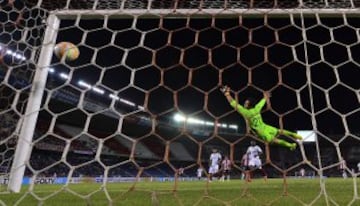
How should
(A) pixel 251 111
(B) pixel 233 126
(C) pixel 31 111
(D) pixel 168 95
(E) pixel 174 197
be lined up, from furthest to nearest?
1. (B) pixel 233 126
2. (D) pixel 168 95
3. (A) pixel 251 111
4. (E) pixel 174 197
5. (C) pixel 31 111

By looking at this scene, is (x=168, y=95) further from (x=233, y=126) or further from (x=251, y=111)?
(x=251, y=111)

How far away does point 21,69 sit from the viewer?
12.2 ft

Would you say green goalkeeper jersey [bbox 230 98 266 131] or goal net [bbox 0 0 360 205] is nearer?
goal net [bbox 0 0 360 205]

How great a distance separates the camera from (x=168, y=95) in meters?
32.0

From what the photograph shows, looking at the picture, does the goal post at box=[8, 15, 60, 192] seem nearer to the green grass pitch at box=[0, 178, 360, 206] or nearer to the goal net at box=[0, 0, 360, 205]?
the goal net at box=[0, 0, 360, 205]

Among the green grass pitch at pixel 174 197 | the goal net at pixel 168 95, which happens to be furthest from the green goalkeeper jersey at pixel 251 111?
the green grass pitch at pixel 174 197

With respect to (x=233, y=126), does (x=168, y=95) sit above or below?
above

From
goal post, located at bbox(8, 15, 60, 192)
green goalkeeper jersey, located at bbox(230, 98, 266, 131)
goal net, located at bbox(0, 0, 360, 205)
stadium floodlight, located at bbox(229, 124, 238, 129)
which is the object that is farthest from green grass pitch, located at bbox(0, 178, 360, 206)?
stadium floodlight, located at bbox(229, 124, 238, 129)

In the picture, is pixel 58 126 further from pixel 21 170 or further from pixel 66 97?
pixel 21 170

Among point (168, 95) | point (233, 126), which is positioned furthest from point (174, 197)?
point (233, 126)

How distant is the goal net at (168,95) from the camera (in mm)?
2719

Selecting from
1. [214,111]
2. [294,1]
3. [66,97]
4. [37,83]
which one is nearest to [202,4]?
[294,1]

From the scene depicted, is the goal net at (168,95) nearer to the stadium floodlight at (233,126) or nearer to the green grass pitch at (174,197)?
the green grass pitch at (174,197)

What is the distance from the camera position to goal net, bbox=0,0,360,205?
2.72 m
